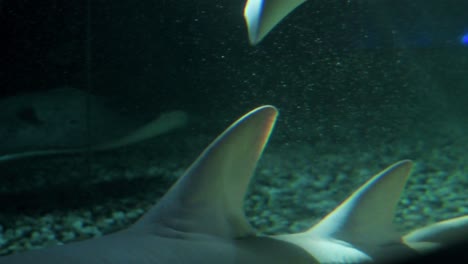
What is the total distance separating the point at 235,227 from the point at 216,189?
0.23ft

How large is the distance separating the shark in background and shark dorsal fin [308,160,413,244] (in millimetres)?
1625

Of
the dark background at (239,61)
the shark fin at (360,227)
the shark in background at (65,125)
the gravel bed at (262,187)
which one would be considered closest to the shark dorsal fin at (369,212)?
the shark fin at (360,227)

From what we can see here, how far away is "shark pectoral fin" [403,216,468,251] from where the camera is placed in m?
0.43

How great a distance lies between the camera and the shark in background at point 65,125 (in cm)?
207

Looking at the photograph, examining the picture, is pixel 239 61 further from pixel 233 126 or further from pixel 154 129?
pixel 233 126

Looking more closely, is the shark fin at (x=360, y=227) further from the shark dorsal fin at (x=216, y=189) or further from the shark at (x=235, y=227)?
the shark dorsal fin at (x=216, y=189)

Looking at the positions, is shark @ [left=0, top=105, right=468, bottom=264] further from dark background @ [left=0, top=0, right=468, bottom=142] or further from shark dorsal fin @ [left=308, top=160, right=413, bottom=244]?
dark background @ [left=0, top=0, right=468, bottom=142]

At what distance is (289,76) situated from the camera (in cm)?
293

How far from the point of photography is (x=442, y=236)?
1.62 ft

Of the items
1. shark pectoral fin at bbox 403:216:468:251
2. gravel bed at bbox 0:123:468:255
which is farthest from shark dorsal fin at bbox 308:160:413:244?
gravel bed at bbox 0:123:468:255

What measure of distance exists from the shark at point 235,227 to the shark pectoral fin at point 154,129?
5.21 ft

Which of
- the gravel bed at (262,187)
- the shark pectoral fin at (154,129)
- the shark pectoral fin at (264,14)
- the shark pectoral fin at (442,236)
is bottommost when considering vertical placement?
the gravel bed at (262,187)

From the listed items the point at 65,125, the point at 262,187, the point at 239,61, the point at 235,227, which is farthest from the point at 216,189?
the point at 239,61

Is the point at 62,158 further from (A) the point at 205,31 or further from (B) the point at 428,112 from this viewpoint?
(B) the point at 428,112
